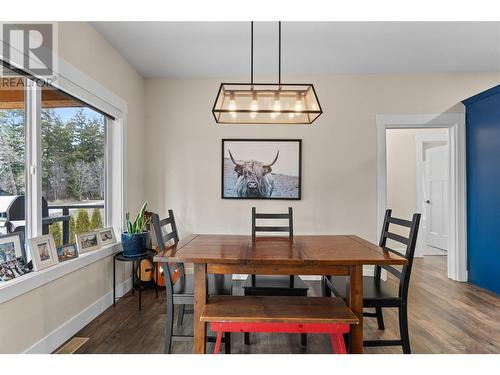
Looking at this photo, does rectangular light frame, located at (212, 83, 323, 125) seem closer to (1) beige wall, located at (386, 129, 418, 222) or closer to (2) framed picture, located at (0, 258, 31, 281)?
(2) framed picture, located at (0, 258, 31, 281)

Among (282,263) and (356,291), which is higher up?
(282,263)

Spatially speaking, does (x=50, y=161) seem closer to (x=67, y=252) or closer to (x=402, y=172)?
(x=67, y=252)

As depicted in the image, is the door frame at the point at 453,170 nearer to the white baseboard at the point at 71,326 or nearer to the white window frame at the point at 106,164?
the white window frame at the point at 106,164

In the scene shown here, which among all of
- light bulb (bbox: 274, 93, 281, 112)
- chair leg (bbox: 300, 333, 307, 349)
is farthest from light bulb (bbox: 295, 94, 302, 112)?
chair leg (bbox: 300, 333, 307, 349)

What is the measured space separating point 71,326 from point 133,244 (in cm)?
78

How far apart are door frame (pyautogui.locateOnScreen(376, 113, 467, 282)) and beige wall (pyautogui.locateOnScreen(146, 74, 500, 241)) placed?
8 cm

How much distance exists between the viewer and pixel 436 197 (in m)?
5.12

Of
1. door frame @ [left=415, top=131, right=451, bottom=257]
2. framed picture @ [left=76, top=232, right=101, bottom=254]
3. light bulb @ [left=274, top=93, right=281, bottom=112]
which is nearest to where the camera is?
light bulb @ [left=274, top=93, right=281, bottom=112]

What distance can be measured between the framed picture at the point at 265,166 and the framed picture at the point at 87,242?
1.63 m

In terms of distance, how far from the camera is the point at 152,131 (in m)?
3.67

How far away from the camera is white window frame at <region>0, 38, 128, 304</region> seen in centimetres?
187

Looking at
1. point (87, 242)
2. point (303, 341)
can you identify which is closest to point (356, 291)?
point (303, 341)

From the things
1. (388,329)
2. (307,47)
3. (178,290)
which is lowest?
(388,329)
